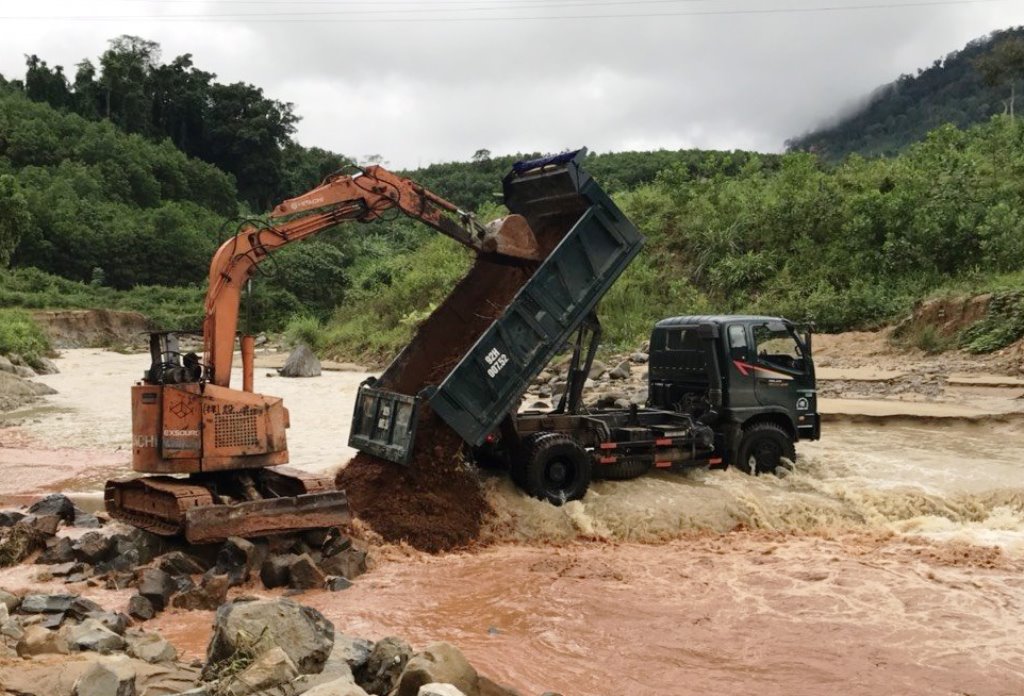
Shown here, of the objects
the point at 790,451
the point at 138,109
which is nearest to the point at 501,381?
the point at 790,451

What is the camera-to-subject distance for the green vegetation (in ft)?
95.5

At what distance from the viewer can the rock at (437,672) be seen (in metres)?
4.85

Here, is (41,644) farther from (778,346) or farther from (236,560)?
(778,346)

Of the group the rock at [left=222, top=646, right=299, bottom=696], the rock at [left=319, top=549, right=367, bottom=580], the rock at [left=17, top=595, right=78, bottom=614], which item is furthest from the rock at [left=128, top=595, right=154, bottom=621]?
the rock at [left=222, top=646, right=299, bottom=696]

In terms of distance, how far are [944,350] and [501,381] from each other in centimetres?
1484

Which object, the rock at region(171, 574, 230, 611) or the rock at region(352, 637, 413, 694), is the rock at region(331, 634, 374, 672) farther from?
the rock at region(171, 574, 230, 611)

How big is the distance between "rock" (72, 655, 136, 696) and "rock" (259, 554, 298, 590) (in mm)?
3095

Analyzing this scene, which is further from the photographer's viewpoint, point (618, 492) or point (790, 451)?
point (790, 451)

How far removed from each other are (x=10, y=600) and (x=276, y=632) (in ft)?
9.39

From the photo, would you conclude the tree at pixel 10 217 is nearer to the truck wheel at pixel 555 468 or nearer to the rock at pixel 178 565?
the truck wheel at pixel 555 468

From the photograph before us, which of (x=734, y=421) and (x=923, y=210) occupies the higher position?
(x=923, y=210)

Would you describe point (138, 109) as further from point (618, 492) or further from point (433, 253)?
point (618, 492)

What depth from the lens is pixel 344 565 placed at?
323 inches

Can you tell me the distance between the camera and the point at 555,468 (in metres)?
10.1
